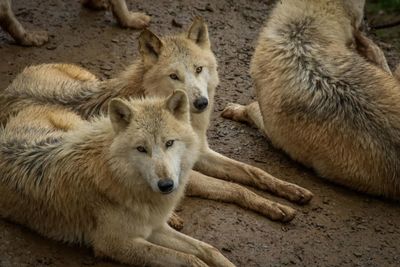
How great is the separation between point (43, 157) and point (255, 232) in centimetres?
208

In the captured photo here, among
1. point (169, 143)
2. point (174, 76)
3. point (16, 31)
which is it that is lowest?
point (16, 31)

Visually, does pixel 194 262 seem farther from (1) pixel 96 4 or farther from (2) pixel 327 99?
(1) pixel 96 4

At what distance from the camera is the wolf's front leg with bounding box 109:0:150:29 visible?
370 inches

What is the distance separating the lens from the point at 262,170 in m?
7.18

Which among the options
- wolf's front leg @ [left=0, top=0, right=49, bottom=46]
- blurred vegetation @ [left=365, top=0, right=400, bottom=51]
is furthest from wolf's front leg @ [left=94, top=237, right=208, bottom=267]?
blurred vegetation @ [left=365, top=0, right=400, bottom=51]

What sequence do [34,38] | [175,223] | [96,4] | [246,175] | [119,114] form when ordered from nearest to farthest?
[119,114] → [175,223] → [246,175] → [34,38] → [96,4]

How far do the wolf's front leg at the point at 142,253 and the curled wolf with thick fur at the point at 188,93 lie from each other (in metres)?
1.26

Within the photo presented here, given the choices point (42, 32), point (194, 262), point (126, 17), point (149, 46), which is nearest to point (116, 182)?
point (194, 262)

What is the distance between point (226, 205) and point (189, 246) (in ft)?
3.37

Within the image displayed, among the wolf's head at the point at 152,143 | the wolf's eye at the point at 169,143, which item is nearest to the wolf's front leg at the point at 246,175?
the wolf's head at the point at 152,143

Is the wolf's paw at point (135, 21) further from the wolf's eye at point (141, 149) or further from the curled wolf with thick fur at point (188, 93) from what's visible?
the wolf's eye at point (141, 149)

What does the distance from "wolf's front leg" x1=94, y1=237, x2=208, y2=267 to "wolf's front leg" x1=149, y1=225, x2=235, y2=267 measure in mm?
147

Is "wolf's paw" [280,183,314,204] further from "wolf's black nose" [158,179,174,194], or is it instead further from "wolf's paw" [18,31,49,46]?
"wolf's paw" [18,31,49,46]

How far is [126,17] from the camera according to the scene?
376 inches
